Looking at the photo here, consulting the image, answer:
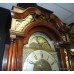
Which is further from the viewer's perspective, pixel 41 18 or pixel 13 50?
pixel 41 18

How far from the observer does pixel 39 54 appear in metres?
0.93

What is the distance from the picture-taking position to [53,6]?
1.28 m

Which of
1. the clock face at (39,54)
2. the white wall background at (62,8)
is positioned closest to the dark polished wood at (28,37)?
the clock face at (39,54)

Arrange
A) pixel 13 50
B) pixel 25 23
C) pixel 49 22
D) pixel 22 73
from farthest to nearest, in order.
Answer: pixel 49 22
pixel 25 23
pixel 13 50
pixel 22 73

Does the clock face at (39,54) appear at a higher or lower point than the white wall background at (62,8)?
lower

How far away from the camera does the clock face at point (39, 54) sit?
34.1 inches

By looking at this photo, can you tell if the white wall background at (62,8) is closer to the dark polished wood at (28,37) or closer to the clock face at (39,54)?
the dark polished wood at (28,37)

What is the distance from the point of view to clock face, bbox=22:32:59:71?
866mm

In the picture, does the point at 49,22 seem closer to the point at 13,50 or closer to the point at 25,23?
the point at 25,23

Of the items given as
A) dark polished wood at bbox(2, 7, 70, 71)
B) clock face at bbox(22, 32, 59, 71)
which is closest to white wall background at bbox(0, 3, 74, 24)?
dark polished wood at bbox(2, 7, 70, 71)

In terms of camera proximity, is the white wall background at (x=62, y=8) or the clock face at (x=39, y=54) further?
the white wall background at (x=62, y=8)

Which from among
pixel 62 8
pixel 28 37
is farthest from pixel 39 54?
pixel 62 8

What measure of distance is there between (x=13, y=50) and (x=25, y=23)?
20 cm

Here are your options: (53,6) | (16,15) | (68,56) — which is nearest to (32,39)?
(16,15)
